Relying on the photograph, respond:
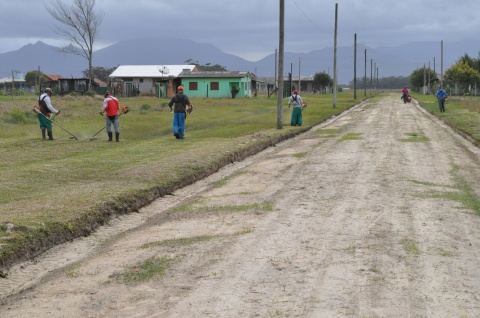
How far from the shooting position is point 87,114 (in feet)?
125

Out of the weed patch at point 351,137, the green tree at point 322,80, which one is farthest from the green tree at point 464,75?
the weed patch at point 351,137

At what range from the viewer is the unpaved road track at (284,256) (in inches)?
234

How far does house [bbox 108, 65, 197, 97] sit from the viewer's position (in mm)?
84250

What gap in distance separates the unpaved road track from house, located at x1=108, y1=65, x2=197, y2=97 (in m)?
71.6

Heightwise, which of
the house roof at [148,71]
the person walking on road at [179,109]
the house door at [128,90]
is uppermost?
the house roof at [148,71]

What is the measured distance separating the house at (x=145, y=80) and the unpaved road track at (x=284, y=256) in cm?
7162

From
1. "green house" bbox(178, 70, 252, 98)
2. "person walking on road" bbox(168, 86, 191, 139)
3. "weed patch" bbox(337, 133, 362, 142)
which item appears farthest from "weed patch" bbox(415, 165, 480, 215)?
"green house" bbox(178, 70, 252, 98)

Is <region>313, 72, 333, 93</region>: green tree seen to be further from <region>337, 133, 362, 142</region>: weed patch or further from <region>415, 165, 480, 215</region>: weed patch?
<region>415, 165, 480, 215</region>: weed patch

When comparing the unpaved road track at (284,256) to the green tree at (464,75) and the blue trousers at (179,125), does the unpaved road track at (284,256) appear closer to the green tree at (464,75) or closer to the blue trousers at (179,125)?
the blue trousers at (179,125)

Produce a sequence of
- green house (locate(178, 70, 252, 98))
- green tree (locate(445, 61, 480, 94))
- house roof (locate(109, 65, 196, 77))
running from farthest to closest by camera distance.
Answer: house roof (locate(109, 65, 196, 77))
green tree (locate(445, 61, 480, 94))
green house (locate(178, 70, 252, 98))

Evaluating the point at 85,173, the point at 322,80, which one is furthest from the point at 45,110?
the point at 322,80

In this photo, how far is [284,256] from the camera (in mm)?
7438

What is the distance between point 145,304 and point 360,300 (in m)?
1.73

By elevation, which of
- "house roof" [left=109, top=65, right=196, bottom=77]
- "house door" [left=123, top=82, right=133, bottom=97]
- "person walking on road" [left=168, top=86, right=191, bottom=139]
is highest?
"house roof" [left=109, top=65, right=196, bottom=77]
